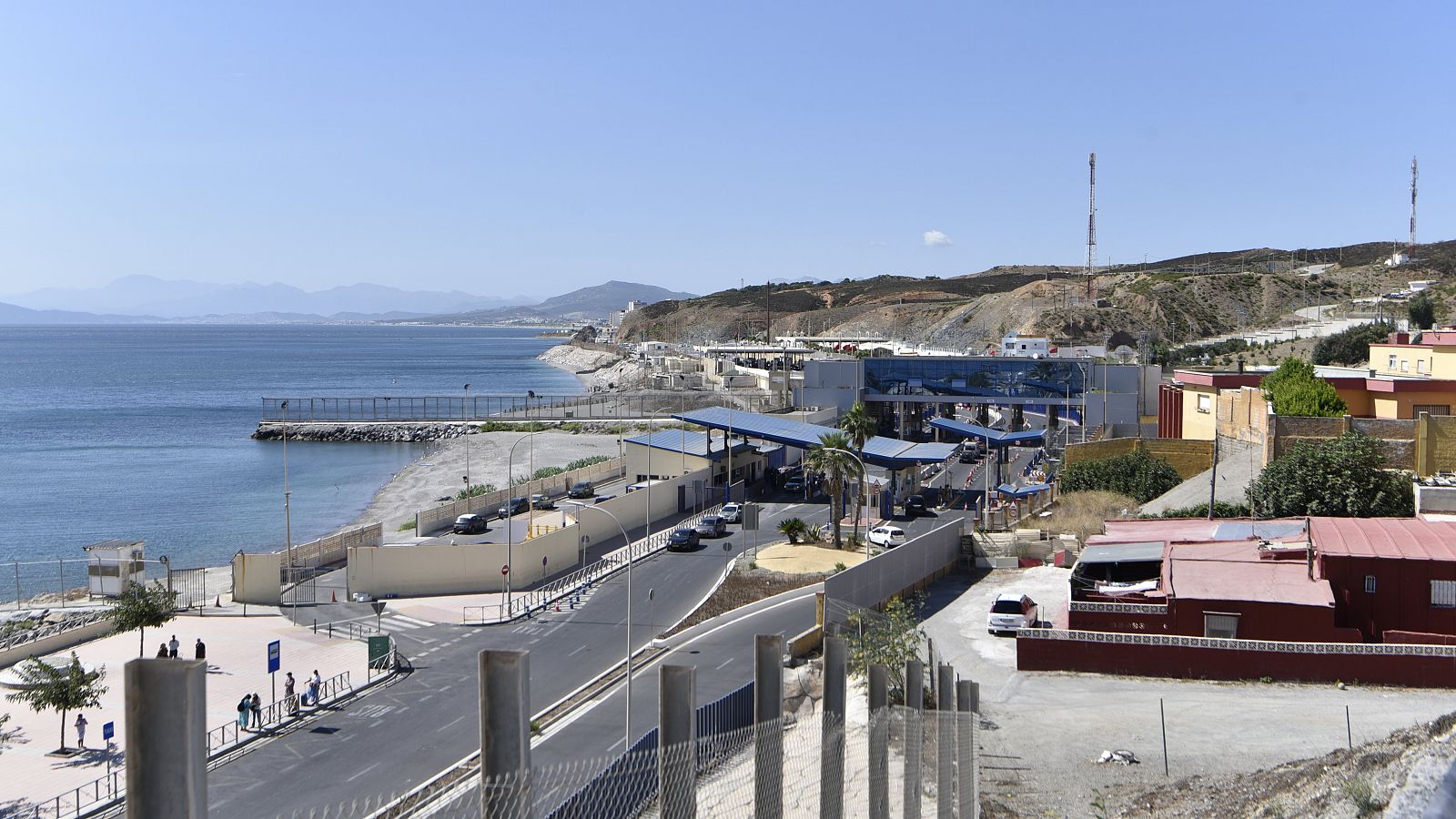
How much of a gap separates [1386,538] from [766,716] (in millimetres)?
21960

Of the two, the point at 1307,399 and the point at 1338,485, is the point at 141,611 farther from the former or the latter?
the point at 1307,399

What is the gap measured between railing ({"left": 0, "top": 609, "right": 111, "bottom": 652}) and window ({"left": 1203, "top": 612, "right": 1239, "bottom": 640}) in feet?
79.9

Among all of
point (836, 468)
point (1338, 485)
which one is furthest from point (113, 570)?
point (1338, 485)

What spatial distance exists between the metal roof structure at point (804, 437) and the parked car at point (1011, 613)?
1665cm

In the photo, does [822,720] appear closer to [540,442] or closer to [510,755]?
[510,755]

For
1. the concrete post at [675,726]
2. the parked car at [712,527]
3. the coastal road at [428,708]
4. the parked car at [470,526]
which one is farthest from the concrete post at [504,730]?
the parked car at [470,526]

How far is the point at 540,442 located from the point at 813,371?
1936cm

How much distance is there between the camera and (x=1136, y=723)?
17.2m

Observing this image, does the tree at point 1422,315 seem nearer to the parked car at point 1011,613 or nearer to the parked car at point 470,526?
the parked car at point 1011,613

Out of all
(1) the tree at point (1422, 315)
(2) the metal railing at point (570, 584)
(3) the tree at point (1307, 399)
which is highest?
(1) the tree at point (1422, 315)

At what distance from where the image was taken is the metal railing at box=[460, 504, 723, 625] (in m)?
28.4

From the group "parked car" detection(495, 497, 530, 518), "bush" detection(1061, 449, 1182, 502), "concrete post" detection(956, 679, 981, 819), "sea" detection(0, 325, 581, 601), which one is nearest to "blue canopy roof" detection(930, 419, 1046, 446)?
"bush" detection(1061, 449, 1182, 502)

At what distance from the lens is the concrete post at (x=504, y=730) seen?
3553mm

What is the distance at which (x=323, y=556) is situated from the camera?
33531 millimetres
